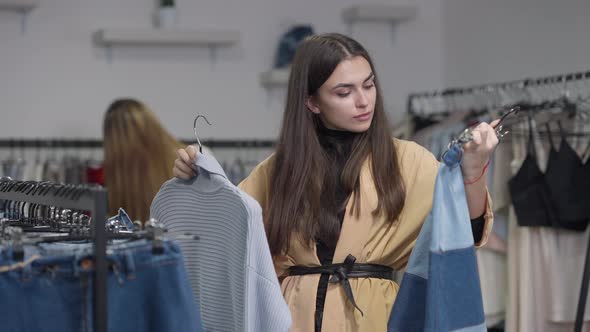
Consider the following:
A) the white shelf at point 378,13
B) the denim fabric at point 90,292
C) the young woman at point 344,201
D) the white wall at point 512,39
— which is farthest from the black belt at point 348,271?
the white shelf at point 378,13

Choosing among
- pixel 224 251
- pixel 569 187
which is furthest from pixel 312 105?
pixel 569 187

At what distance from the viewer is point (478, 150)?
6.41 feet

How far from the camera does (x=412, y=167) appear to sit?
2314mm

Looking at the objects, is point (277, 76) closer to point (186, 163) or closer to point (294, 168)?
point (294, 168)

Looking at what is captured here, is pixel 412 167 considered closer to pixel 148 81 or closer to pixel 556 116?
pixel 556 116

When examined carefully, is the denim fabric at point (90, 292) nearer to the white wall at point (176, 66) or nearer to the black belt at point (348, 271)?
the black belt at point (348, 271)

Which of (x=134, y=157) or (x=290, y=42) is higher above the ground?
(x=290, y=42)

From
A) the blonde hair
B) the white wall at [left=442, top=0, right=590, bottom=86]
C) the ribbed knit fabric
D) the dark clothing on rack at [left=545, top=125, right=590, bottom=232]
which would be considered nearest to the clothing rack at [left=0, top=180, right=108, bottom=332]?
the ribbed knit fabric

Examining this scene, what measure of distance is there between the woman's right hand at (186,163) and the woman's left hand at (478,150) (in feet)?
2.00

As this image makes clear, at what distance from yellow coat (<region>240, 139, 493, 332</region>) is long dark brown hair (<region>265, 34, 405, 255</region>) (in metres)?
0.02

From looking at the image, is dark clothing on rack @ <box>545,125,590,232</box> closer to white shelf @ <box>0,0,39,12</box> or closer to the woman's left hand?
the woman's left hand

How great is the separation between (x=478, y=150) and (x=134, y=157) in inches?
84.6

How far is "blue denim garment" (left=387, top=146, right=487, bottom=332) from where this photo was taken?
197cm

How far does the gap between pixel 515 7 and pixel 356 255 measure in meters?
2.89
